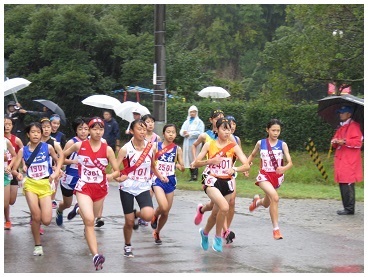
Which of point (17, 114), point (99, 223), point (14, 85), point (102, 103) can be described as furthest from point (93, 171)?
point (102, 103)

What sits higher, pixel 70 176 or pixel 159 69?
pixel 159 69

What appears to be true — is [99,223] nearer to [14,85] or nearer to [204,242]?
[204,242]

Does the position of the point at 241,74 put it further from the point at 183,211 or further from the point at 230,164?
the point at 230,164

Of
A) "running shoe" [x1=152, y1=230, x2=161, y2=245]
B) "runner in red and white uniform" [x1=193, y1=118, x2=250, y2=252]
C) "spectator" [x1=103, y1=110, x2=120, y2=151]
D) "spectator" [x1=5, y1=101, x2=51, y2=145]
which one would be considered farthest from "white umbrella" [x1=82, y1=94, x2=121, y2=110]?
"runner in red and white uniform" [x1=193, y1=118, x2=250, y2=252]

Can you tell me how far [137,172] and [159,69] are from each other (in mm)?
9570

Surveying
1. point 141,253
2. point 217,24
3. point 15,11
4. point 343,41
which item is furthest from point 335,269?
point 217,24

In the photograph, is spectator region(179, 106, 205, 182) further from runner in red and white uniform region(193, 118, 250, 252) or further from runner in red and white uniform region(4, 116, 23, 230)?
runner in red and white uniform region(193, 118, 250, 252)

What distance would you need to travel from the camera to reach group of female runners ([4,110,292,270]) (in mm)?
9523

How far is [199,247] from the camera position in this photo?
1055cm

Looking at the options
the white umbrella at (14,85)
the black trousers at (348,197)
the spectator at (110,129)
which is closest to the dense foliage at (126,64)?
the spectator at (110,129)

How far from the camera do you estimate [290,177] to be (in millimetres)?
22344

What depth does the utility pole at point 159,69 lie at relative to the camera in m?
18.9

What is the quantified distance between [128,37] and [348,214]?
17.1 metres

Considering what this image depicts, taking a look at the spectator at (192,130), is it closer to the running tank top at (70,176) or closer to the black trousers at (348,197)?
the black trousers at (348,197)
